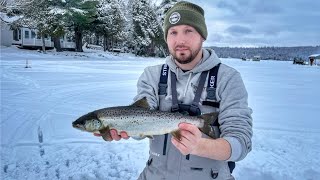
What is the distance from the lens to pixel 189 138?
2412 millimetres

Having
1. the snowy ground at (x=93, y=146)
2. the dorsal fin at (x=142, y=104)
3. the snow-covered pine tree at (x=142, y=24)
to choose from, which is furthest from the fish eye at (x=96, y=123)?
the snow-covered pine tree at (x=142, y=24)

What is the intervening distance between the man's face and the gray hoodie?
0.34ft

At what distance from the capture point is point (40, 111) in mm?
11453

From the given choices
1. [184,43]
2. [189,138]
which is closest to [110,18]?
[184,43]

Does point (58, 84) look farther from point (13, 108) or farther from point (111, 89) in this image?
point (13, 108)

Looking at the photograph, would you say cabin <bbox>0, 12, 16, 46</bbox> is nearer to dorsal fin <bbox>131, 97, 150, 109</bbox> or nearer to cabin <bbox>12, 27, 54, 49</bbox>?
cabin <bbox>12, 27, 54, 49</bbox>

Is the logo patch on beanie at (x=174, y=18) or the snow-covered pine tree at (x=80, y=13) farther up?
the snow-covered pine tree at (x=80, y=13)

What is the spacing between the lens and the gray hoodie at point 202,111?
9.43 ft

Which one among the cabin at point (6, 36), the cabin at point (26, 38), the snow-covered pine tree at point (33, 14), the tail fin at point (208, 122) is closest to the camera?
the tail fin at point (208, 122)

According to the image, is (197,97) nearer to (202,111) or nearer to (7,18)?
(202,111)

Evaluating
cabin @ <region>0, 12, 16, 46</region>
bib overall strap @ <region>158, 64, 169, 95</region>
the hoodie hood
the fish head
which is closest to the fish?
the fish head

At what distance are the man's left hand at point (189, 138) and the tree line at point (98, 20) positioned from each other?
40438 mm

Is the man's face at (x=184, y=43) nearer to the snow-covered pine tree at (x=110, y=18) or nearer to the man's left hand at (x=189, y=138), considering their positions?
the man's left hand at (x=189, y=138)

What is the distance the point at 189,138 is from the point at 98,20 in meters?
56.2
